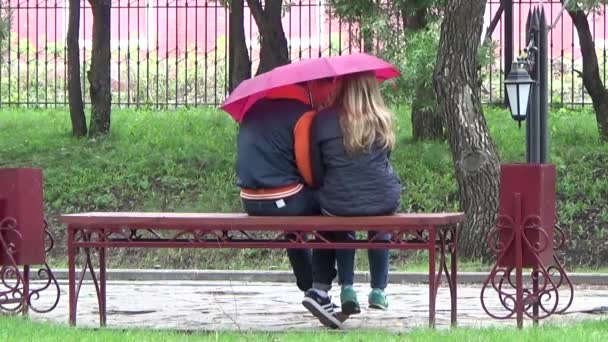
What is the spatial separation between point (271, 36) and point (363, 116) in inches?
445

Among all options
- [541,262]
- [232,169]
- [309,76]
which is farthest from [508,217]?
[232,169]

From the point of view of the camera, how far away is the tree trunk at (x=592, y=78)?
18297 mm

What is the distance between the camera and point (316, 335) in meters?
7.61

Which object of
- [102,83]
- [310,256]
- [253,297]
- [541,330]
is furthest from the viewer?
[102,83]

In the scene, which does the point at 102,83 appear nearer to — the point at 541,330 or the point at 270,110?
the point at 270,110

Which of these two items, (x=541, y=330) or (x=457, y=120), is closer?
(x=541, y=330)

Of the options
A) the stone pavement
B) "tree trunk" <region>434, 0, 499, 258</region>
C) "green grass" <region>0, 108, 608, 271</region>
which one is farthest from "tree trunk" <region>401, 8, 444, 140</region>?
the stone pavement

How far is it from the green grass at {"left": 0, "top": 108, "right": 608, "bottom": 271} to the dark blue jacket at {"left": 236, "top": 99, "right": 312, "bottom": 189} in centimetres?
588

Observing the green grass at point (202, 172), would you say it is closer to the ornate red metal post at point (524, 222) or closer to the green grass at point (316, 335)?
the ornate red metal post at point (524, 222)

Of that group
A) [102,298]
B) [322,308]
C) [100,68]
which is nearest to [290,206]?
[322,308]

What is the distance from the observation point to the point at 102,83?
63.1ft

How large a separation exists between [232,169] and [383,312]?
27.6 feet

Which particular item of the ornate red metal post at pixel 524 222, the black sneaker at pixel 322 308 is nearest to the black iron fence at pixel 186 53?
the ornate red metal post at pixel 524 222

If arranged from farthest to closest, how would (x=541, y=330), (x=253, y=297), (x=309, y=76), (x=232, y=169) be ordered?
1. (x=232, y=169)
2. (x=253, y=297)
3. (x=309, y=76)
4. (x=541, y=330)
